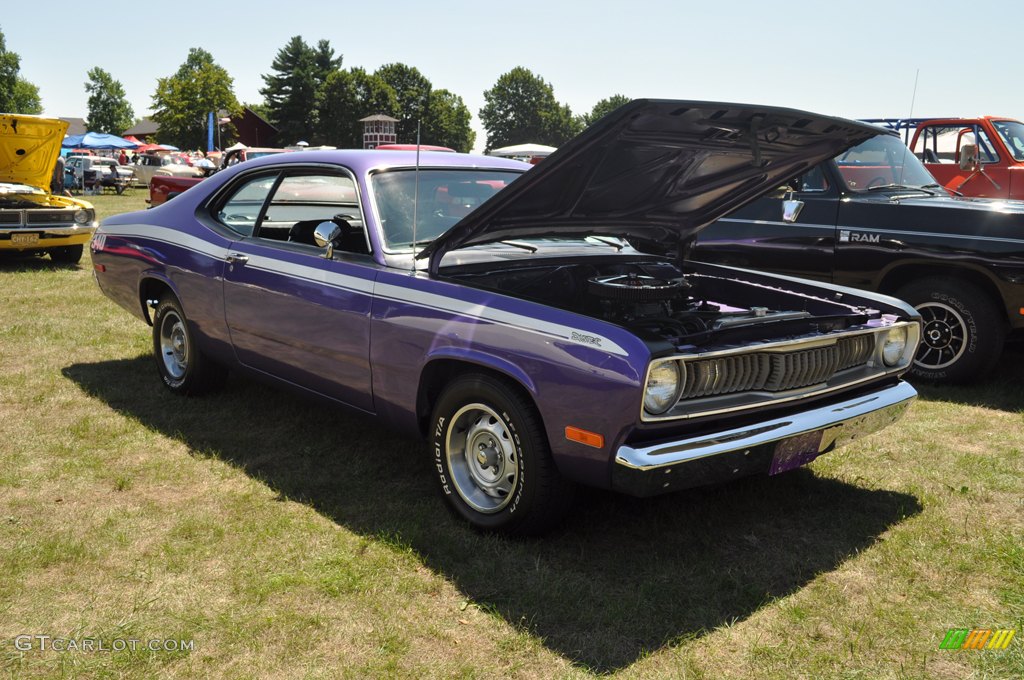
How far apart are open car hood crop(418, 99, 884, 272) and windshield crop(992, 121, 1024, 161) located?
7.68 metres

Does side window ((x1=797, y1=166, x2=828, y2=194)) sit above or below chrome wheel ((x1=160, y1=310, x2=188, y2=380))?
above

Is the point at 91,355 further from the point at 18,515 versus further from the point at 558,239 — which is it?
the point at 558,239

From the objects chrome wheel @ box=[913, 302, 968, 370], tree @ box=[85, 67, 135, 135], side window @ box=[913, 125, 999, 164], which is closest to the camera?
chrome wheel @ box=[913, 302, 968, 370]

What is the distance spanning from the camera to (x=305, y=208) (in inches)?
187

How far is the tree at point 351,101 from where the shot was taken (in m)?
81.9

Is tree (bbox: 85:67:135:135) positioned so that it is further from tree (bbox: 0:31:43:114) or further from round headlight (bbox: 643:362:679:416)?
round headlight (bbox: 643:362:679:416)

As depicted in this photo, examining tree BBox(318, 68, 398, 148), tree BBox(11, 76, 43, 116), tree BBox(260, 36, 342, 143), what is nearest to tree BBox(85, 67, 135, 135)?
tree BBox(11, 76, 43, 116)

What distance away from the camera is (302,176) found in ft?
14.8

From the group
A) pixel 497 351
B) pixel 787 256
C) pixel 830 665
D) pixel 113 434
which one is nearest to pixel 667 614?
pixel 830 665

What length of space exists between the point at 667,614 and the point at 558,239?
2.00 metres

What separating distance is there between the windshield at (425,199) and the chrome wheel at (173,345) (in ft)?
6.55

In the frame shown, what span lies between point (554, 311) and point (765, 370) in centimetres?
86

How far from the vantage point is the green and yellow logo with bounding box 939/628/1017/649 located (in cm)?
279

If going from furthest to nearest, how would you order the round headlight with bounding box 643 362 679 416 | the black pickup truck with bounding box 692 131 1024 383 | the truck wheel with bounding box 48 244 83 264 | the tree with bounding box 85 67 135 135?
→ 1. the tree with bounding box 85 67 135 135
2. the truck wheel with bounding box 48 244 83 264
3. the black pickup truck with bounding box 692 131 1024 383
4. the round headlight with bounding box 643 362 679 416
